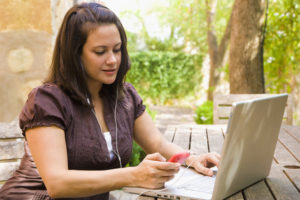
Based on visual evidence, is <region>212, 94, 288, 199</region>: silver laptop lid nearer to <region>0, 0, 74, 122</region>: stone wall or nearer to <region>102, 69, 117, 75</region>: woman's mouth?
<region>102, 69, 117, 75</region>: woman's mouth

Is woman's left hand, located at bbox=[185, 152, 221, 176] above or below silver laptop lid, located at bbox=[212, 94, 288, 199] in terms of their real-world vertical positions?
below

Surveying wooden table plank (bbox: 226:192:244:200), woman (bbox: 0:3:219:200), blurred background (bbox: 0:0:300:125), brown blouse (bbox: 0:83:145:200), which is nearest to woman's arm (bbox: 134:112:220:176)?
woman (bbox: 0:3:219:200)

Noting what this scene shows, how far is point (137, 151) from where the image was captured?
3441 millimetres

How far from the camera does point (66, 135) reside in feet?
4.66

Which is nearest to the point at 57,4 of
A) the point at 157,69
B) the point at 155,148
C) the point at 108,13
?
the point at 108,13

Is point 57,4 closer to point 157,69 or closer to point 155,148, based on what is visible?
point 155,148

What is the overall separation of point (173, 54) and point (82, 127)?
31.1 ft

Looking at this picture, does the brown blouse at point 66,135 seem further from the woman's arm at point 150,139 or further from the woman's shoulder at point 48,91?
the woman's arm at point 150,139

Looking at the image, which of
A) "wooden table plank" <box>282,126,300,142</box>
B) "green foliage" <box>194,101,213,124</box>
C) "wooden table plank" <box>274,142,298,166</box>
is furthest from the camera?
"green foliage" <box>194,101,213,124</box>

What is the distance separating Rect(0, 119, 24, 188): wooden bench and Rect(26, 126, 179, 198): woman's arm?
60 centimetres

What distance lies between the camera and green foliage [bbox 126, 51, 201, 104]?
34.7 feet

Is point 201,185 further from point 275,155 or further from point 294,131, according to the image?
point 294,131

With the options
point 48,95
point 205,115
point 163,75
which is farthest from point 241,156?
point 163,75

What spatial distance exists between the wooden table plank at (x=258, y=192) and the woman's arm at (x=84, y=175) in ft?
0.96
